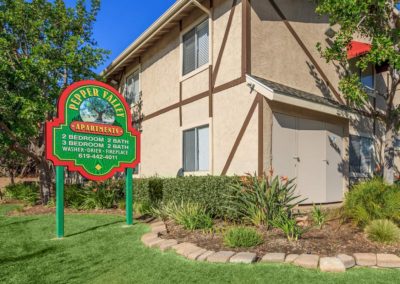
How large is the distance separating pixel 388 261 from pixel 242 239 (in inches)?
84.2

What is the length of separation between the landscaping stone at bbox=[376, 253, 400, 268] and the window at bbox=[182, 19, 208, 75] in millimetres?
7414

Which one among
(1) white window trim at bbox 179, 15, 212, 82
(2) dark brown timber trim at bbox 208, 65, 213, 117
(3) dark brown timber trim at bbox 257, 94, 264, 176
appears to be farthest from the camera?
(1) white window trim at bbox 179, 15, 212, 82

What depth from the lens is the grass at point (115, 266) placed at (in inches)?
172

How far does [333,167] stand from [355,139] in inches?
73.6

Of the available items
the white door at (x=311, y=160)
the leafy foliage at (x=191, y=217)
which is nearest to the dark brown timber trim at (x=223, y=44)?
the white door at (x=311, y=160)

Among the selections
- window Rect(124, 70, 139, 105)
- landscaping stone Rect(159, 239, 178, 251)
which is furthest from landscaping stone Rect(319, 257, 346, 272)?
window Rect(124, 70, 139, 105)

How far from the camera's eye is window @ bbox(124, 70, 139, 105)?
15.2 meters

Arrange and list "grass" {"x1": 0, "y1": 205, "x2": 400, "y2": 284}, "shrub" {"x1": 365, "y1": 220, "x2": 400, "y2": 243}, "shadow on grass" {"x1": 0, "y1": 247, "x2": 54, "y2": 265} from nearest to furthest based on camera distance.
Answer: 1. "grass" {"x1": 0, "y1": 205, "x2": 400, "y2": 284}
2. "shrub" {"x1": 365, "y1": 220, "x2": 400, "y2": 243}
3. "shadow on grass" {"x1": 0, "y1": 247, "x2": 54, "y2": 265}

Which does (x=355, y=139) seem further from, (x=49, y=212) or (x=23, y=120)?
(x=23, y=120)

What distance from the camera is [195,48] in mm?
10844

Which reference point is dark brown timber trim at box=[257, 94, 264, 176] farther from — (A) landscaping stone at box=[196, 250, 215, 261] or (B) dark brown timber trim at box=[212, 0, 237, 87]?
(A) landscaping stone at box=[196, 250, 215, 261]

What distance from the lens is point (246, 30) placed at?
8.70 metres

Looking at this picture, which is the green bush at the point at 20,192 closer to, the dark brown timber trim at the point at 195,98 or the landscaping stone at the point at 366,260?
the dark brown timber trim at the point at 195,98

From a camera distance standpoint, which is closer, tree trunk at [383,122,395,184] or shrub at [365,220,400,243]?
shrub at [365,220,400,243]
